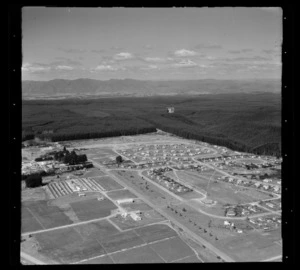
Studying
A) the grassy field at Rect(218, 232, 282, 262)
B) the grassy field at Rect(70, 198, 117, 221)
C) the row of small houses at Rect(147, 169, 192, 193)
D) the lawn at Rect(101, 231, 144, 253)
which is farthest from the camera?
the row of small houses at Rect(147, 169, 192, 193)

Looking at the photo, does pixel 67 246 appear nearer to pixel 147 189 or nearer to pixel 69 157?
pixel 147 189

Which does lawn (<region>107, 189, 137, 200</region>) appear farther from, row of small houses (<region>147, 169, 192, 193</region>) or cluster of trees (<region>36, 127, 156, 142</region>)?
cluster of trees (<region>36, 127, 156, 142</region>)

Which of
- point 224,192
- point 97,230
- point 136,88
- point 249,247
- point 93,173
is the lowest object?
point 249,247

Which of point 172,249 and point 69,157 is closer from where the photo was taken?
point 172,249

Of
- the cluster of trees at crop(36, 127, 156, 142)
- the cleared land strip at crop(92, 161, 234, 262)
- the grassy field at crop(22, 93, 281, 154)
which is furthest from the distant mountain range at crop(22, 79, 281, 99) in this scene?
the cleared land strip at crop(92, 161, 234, 262)

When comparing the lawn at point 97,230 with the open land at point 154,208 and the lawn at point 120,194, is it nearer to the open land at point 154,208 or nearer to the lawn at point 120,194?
the open land at point 154,208

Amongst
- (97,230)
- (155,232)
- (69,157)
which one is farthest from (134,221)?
(69,157)
